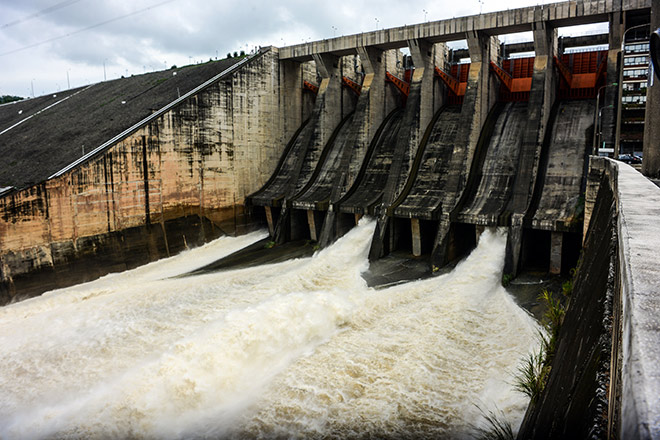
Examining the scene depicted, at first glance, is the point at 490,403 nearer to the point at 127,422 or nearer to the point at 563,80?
the point at 127,422

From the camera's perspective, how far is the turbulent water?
7.98 meters

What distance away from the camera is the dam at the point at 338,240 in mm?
7527

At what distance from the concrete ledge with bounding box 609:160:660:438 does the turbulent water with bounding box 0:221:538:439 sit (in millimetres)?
4876

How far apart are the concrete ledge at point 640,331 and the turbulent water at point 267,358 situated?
4.88 meters

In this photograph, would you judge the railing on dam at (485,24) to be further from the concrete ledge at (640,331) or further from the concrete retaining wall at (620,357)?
the concrete ledge at (640,331)

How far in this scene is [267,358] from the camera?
1001 cm

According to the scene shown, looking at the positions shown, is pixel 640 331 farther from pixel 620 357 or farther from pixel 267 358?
pixel 267 358

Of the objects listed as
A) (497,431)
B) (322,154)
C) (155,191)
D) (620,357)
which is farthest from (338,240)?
(620,357)

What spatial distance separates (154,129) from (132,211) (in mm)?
3222

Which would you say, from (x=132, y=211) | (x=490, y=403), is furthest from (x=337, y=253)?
(x=490, y=403)

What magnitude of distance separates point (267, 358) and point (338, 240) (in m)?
9.08

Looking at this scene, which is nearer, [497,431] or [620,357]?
[620,357]

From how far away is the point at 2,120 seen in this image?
28.5 metres

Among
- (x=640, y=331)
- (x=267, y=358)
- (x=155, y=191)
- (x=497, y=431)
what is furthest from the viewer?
(x=155, y=191)
